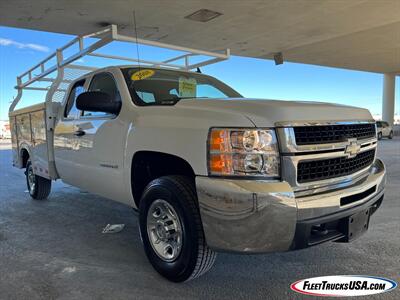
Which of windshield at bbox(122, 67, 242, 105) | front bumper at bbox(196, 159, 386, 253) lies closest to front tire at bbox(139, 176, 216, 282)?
front bumper at bbox(196, 159, 386, 253)

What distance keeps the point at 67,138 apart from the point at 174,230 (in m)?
2.40

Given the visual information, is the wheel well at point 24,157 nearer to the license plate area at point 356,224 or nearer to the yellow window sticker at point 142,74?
the yellow window sticker at point 142,74

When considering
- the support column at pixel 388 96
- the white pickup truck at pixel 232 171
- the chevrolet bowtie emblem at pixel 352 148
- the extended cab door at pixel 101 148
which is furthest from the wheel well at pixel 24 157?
the support column at pixel 388 96

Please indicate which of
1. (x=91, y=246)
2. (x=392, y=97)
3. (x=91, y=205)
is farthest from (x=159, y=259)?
(x=392, y=97)

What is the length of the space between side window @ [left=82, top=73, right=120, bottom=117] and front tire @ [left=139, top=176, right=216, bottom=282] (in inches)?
51.1

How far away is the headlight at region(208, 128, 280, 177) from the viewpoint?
2.36m

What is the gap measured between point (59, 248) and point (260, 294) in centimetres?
227

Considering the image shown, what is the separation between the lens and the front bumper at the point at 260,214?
225cm

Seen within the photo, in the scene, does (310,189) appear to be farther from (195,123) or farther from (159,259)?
(159,259)

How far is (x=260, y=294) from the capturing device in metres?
2.69

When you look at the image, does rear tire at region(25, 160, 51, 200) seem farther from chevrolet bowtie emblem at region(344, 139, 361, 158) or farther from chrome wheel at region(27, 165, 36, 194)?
chevrolet bowtie emblem at region(344, 139, 361, 158)

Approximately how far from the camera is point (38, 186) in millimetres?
6062

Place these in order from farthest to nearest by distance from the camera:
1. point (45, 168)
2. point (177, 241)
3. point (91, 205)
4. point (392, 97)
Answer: point (392, 97) < point (91, 205) < point (45, 168) < point (177, 241)

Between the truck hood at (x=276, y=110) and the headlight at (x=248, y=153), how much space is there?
0.32ft
